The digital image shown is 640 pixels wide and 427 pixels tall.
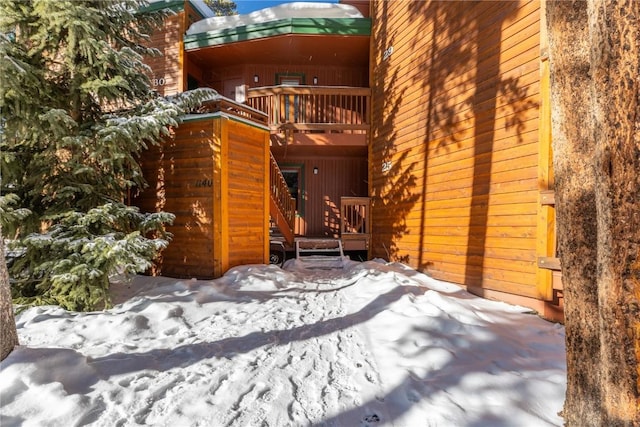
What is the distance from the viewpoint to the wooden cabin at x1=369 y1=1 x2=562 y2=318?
3664 mm

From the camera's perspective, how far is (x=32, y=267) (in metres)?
3.43

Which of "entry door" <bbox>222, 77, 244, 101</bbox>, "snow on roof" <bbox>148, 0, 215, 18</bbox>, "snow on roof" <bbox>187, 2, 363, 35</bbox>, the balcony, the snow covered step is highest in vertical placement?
"snow on roof" <bbox>148, 0, 215, 18</bbox>

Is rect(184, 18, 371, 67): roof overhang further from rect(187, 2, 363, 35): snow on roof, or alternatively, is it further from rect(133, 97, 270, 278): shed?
rect(133, 97, 270, 278): shed

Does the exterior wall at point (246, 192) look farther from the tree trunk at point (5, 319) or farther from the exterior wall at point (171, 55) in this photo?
the exterior wall at point (171, 55)

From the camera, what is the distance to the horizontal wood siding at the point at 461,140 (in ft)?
12.6

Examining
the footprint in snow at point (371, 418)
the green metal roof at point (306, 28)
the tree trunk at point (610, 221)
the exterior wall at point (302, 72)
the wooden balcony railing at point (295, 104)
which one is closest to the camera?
the tree trunk at point (610, 221)

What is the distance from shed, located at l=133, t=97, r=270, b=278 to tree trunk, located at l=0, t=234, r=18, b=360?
2.94 metres

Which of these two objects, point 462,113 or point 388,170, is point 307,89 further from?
point 462,113

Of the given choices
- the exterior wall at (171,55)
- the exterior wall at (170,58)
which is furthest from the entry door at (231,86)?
the exterior wall at (170,58)

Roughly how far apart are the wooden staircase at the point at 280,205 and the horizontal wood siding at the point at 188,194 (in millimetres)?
1909

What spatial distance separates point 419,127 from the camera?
5.72m

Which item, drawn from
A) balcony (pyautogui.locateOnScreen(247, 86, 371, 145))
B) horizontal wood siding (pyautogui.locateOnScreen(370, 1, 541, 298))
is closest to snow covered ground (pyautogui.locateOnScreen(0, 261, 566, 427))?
horizontal wood siding (pyautogui.locateOnScreen(370, 1, 541, 298))

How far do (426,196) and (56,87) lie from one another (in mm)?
6063

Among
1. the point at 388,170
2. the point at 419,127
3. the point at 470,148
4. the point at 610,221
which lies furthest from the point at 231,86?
the point at 610,221
